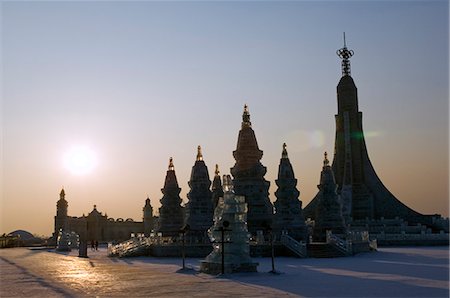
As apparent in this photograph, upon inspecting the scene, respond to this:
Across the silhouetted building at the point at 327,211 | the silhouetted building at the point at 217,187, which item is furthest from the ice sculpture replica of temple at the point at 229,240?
the silhouetted building at the point at 217,187

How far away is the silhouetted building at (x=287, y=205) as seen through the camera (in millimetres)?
42719

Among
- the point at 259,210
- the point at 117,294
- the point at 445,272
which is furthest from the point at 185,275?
the point at 259,210

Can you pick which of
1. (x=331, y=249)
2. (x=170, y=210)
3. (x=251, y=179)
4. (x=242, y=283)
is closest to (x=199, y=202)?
(x=170, y=210)

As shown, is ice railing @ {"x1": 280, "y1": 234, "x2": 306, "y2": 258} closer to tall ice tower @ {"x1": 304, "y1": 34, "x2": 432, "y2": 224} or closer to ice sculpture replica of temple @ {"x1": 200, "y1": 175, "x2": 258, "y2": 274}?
ice sculpture replica of temple @ {"x1": 200, "y1": 175, "x2": 258, "y2": 274}

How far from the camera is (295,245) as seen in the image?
1372 inches

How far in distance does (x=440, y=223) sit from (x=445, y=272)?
4116cm

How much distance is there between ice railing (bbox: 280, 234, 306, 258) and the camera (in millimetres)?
34197

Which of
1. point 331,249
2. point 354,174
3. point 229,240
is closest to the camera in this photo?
point 229,240

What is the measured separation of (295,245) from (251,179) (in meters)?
11.5

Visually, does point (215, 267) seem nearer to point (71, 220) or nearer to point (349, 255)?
point (349, 255)

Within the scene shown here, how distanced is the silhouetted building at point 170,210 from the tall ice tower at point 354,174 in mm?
22165

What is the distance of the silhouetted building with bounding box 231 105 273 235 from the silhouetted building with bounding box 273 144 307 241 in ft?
3.68

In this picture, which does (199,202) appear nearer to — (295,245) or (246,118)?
(246,118)

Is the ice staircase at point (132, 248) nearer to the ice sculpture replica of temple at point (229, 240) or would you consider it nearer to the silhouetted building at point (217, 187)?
the silhouetted building at point (217, 187)
